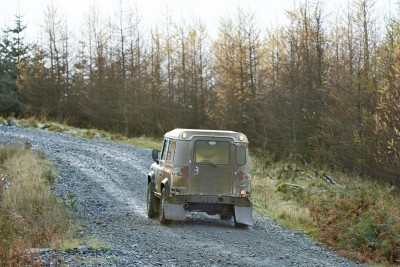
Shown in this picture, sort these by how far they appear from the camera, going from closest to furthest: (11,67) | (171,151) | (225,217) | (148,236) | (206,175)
Answer: (148,236)
(206,175)
(171,151)
(225,217)
(11,67)

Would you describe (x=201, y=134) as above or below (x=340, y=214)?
above

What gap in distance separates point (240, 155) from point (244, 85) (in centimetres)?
2376

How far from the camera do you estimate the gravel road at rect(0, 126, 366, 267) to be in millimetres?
10102

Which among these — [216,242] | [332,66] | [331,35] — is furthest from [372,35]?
[216,242]

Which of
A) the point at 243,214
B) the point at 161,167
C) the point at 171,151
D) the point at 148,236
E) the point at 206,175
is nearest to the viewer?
the point at 148,236

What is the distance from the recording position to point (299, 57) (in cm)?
3192

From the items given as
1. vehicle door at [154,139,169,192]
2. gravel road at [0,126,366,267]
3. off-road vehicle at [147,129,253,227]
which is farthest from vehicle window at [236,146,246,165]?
vehicle door at [154,139,169,192]

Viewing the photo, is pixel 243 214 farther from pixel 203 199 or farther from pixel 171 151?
pixel 171 151

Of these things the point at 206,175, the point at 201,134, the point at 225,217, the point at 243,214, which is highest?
the point at 201,134

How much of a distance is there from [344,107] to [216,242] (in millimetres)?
15065

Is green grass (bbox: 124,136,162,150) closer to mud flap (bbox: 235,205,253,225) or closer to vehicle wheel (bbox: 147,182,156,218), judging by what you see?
vehicle wheel (bbox: 147,182,156,218)

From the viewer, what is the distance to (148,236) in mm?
12117

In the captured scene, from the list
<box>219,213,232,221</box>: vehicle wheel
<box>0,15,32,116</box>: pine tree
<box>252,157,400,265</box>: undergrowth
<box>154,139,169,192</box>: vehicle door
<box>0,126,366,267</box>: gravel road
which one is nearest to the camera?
<box>0,126,366,267</box>: gravel road

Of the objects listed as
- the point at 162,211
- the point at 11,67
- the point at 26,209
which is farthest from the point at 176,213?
the point at 11,67
